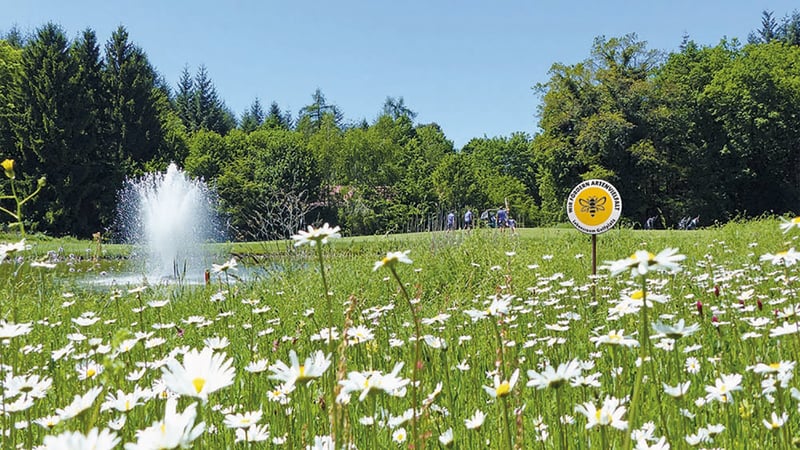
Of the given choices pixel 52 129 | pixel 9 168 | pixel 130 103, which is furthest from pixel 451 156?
pixel 9 168

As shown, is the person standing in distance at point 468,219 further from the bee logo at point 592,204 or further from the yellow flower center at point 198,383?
the yellow flower center at point 198,383

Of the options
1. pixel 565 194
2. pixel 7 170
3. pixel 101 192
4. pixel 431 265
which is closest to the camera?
pixel 7 170

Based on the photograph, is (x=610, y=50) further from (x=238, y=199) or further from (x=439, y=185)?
(x=238, y=199)

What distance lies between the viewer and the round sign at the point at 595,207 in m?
4.82

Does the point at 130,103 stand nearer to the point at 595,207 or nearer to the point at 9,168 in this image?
the point at 595,207

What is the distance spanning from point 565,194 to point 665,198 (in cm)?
453

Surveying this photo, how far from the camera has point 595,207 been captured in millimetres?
4895

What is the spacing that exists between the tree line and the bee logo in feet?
72.5

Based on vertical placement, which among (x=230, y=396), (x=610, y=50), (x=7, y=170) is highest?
→ (x=610, y=50)

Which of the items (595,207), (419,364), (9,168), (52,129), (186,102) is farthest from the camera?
(186,102)

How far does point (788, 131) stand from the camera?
27.7 meters

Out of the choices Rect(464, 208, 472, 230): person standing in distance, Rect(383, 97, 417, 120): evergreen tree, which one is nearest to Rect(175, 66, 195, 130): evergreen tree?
Rect(383, 97, 417, 120): evergreen tree

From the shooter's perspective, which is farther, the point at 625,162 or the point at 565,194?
the point at 565,194

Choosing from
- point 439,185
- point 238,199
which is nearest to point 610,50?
point 439,185
